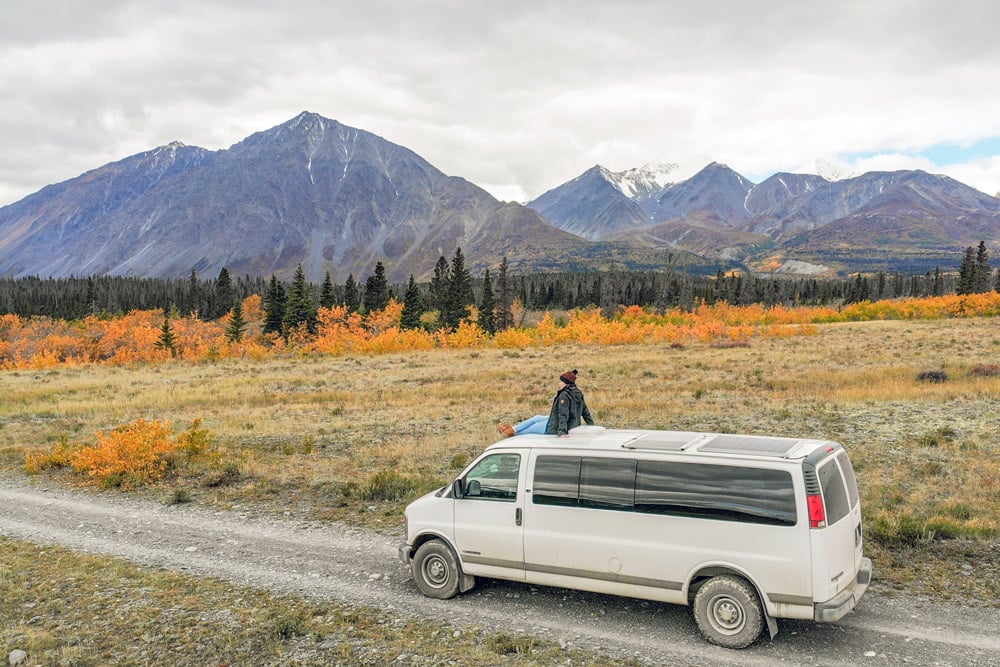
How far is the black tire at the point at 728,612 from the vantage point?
24.9 feet

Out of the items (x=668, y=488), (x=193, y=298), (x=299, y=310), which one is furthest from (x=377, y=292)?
(x=668, y=488)

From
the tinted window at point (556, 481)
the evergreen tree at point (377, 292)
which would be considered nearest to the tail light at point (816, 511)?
the tinted window at point (556, 481)

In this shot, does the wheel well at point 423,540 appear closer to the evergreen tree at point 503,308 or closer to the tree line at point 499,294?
the evergreen tree at point 503,308

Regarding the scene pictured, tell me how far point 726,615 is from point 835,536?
5.25 feet

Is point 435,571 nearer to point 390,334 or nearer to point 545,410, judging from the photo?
point 545,410

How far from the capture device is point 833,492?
768 cm

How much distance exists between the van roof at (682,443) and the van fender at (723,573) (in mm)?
1356

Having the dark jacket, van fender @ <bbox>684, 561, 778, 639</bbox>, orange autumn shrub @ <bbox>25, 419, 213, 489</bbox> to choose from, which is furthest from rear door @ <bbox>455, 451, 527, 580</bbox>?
orange autumn shrub @ <bbox>25, 419, 213, 489</bbox>

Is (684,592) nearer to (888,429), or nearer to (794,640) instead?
(794,640)

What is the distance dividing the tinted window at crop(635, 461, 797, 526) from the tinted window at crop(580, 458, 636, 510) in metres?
0.13

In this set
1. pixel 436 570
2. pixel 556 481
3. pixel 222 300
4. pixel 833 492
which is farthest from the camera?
pixel 222 300

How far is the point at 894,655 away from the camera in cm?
733

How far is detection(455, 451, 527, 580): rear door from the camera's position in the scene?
9.15 m

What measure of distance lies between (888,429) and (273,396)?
27162 millimetres
